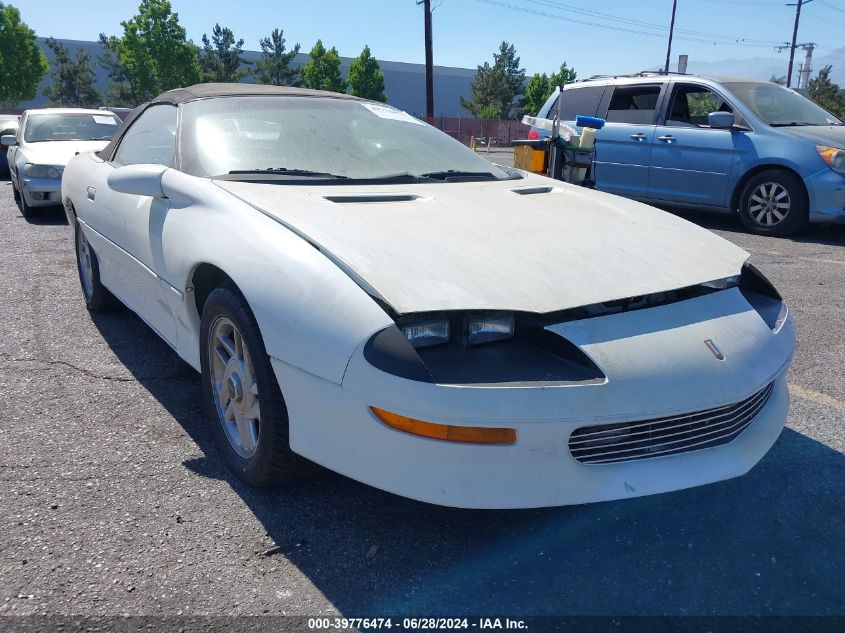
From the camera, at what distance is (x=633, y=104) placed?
8.66 m

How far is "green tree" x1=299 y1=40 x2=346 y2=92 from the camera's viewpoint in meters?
54.9

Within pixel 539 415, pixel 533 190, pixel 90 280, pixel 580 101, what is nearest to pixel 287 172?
→ pixel 533 190

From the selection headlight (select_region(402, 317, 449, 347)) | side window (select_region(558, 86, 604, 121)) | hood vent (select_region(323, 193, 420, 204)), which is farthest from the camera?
side window (select_region(558, 86, 604, 121))

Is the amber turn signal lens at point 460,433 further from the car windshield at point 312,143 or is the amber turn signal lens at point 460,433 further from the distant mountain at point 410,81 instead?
the distant mountain at point 410,81

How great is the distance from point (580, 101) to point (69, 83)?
57.8m

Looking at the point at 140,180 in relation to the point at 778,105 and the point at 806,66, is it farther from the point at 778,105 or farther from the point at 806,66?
the point at 806,66

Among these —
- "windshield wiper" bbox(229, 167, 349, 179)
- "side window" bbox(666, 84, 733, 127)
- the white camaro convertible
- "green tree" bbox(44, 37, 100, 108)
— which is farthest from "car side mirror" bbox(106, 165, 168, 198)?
"green tree" bbox(44, 37, 100, 108)

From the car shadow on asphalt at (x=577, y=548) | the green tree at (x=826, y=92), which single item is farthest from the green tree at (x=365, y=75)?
the car shadow on asphalt at (x=577, y=548)

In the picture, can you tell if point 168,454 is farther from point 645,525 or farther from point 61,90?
point 61,90

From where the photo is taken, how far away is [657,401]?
6.40 feet

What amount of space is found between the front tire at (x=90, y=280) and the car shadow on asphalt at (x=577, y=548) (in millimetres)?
2027

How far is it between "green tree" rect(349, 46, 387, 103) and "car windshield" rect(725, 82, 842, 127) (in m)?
48.2

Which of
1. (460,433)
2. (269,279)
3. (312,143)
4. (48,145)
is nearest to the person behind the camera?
(460,433)

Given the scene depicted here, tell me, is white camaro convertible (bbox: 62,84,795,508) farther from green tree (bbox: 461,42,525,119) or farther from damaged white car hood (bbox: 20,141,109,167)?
green tree (bbox: 461,42,525,119)
